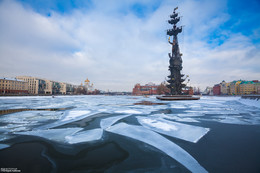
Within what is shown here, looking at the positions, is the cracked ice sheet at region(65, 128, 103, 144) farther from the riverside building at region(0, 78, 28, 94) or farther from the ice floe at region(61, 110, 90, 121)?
the riverside building at region(0, 78, 28, 94)

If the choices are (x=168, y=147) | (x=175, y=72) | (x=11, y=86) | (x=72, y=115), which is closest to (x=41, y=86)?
(x=11, y=86)

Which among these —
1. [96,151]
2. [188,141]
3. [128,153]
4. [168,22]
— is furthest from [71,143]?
[168,22]

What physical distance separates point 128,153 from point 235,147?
2.78 meters

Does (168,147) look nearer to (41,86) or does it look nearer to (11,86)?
(11,86)

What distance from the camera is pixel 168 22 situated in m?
32.4

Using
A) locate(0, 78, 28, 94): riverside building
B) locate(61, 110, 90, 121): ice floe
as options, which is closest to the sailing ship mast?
locate(61, 110, 90, 121): ice floe

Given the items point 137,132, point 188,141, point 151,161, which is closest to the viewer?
point 151,161

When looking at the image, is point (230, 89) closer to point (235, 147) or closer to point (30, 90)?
point (235, 147)

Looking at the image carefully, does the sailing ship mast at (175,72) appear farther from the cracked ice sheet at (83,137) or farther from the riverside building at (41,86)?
the riverside building at (41,86)

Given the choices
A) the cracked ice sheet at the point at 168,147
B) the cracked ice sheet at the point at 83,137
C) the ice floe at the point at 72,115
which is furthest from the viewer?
the ice floe at the point at 72,115

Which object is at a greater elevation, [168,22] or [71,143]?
[168,22]

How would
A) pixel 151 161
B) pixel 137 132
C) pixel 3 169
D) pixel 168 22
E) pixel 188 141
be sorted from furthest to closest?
pixel 168 22 < pixel 137 132 < pixel 188 141 < pixel 151 161 < pixel 3 169

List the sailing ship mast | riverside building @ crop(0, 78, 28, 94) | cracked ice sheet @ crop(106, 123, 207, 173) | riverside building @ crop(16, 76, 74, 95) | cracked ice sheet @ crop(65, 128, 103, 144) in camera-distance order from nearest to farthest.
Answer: cracked ice sheet @ crop(106, 123, 207, 173) < cracked ice sheet @ crop(65, 128, 103, 144) < the sailing ship mast < riverside building @ crop(0, 78, 28, 94) < riverside building @ crop(16, 76, 74, 95)

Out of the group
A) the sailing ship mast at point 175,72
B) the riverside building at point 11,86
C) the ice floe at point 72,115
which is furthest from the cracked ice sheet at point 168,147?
the riverside building at point 11,86
